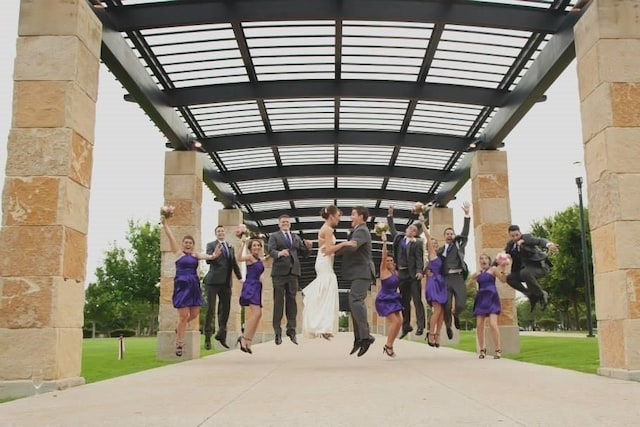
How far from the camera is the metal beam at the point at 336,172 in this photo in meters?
20.8

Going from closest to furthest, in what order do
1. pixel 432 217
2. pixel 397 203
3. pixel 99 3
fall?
pixel 99 3 < pixel 432 217 < pixel 397 203

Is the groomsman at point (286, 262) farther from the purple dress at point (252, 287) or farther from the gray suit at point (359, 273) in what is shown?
the gray suit at point (359, 273)

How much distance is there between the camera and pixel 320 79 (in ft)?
47.1

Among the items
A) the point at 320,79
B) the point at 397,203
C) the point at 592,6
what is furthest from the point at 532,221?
the point at 592,6

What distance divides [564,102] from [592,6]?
25.3 ft

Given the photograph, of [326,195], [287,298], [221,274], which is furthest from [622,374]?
[326,195]

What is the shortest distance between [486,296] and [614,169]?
5.07m

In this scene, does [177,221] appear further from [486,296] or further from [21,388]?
[21,388]

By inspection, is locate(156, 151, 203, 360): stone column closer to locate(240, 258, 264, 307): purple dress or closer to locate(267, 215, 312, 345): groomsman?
locate(240, 258, 264, 307): purple dress

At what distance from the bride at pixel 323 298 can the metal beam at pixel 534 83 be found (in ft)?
15.7

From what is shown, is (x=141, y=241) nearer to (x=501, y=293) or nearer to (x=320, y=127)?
(x=320, y=127)

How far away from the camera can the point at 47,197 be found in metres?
7.87

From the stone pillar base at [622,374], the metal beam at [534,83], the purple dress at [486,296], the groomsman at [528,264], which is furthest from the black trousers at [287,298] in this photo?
the metal beam at [534,83]

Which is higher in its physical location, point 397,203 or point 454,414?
point 397,203
